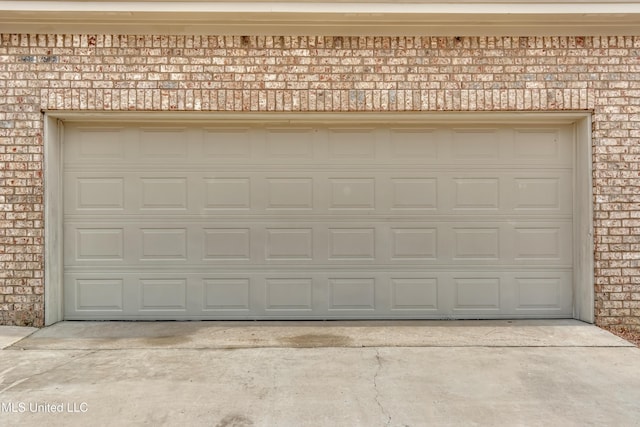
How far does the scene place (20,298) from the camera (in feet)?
17.0

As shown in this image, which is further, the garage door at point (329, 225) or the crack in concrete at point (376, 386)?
the garage door at point (329, 225)

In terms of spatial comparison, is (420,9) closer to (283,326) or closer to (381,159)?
(381,159)

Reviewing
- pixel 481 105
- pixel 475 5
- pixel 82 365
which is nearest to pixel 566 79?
pixel 481 105

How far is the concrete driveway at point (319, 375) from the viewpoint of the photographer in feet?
10.3

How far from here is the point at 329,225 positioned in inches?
217

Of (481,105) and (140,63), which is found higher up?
(140,63)

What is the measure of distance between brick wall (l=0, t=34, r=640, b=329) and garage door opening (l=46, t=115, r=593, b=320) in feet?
1.17

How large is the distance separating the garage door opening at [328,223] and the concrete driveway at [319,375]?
1.15 feet

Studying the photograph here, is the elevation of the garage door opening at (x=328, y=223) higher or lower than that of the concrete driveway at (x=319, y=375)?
higher

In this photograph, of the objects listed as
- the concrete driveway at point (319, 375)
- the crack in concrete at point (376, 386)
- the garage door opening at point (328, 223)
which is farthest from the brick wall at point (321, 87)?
the crack in concrete at point (376, 386)

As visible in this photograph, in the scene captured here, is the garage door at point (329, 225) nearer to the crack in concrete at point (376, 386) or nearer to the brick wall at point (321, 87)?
the brick wall at point (321, 87)

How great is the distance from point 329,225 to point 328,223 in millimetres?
27

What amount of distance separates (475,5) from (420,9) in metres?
0.60

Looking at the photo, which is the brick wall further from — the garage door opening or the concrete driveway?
the concrete driveway
